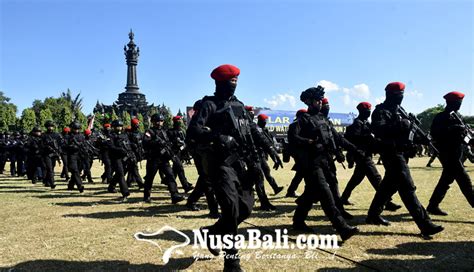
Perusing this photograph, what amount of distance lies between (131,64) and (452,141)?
356 ft

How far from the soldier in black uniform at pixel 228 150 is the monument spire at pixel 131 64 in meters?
107

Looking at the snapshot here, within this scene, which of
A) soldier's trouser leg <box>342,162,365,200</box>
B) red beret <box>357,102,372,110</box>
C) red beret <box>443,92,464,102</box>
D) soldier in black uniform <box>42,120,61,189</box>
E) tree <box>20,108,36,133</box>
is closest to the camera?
red beret <box>443,92,464,102</box>

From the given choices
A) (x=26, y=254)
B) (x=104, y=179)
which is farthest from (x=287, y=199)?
(x=104, y=179)

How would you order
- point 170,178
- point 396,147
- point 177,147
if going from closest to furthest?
1. point 396,147
2. point 170,178
3. point 177,147

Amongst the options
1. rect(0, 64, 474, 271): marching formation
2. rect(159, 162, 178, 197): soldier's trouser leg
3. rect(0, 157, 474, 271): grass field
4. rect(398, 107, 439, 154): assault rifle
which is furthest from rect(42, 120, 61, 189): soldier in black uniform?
rect(398, 107, 439, 154): assault rifle

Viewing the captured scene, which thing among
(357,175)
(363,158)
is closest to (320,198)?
(363,158)

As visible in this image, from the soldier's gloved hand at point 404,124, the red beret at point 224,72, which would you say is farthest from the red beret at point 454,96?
the red beret at point 224,72

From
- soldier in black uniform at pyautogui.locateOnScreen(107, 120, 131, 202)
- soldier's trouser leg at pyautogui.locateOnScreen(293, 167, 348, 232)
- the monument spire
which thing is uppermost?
the monument spire

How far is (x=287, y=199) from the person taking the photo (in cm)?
969

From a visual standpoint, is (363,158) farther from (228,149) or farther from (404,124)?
(228,149)

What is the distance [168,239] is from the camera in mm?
5773

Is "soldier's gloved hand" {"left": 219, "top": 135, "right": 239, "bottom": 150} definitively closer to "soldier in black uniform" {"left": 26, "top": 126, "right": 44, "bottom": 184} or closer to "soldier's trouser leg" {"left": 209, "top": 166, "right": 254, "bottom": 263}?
"soldier's trouser leg" {"left": 209, "top": 166, "right": 254, "bottom": 263}

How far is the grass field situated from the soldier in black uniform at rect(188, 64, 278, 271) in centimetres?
65

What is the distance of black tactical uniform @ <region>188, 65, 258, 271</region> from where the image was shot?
4.32 metres
